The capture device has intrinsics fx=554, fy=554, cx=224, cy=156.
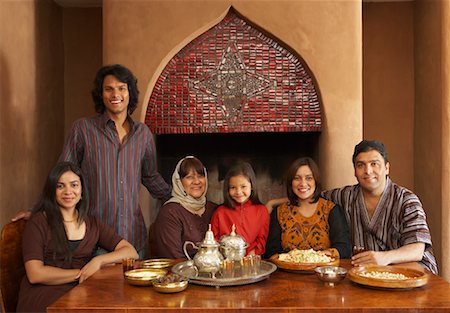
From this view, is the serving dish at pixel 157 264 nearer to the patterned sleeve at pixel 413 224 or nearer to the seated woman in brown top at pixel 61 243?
the seated woman in brown top at pixel 61 243

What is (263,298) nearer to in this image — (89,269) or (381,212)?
(89,269)

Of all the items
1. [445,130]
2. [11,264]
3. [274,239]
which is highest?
[445,130]

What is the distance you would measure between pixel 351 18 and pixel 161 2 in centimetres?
136

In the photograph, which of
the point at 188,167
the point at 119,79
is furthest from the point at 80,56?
the point at 188,167

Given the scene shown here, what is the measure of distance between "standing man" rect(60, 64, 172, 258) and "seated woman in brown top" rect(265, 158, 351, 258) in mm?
839

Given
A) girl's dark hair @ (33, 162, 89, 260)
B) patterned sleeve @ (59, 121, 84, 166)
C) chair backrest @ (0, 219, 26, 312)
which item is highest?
Answer: patterned sleeve @ (59, 121, 84, 166)

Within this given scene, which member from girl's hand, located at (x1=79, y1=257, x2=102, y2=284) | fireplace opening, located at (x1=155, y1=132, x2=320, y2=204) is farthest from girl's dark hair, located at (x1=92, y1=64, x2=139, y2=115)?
fireplace opening, located at (x1=155, y1=132, x2=320, y2=204)

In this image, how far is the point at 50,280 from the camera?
2650 millimetres

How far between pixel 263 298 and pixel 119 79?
65.5 inches

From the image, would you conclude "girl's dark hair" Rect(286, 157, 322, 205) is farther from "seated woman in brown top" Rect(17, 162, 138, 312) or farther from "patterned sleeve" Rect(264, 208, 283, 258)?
"seated woman in brown top" Rect(17, 162, 138, 312)

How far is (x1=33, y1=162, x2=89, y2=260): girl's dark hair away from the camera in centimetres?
278

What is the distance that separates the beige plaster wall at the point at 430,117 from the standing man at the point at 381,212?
1351mm

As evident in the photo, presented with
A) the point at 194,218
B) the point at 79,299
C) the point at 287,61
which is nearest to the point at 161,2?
the point at 287,61

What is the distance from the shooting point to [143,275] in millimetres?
2354
